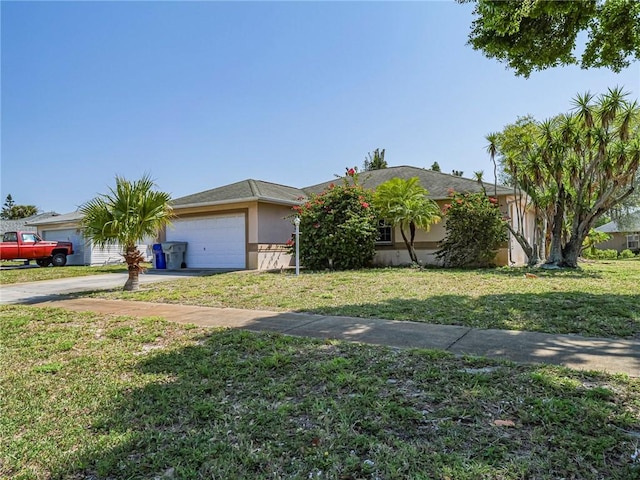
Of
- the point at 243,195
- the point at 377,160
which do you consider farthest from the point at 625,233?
the point at 243,195

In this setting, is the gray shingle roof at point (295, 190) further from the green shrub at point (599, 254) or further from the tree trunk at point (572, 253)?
the green shrub at point (599, 254)

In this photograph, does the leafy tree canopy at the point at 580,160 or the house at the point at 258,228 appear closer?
the leafy tree canopy at the point at 580,160

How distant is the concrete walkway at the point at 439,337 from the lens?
3.90 m

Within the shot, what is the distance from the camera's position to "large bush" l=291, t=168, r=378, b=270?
13984 mm

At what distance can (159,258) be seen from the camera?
17938mm

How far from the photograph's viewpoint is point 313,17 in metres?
9.88

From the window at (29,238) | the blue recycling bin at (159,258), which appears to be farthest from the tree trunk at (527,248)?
the window at (29,238)

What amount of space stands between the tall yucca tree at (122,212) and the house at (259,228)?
6.10 m

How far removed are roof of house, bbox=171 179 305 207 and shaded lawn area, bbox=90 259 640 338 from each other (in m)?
5.47

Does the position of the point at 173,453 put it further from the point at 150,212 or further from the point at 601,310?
the point at 150,212

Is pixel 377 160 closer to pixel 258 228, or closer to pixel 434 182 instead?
pixel 434 182

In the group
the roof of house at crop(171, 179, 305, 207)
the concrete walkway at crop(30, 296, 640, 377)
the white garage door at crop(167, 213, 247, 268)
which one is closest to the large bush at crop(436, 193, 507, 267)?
the roof of house at crop(171, 179, 305, 207)

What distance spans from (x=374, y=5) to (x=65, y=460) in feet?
33.1

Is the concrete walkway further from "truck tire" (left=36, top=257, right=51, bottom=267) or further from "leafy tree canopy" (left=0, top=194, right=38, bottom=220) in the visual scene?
"leafy tree canopy" (left=0, top=194, right=38, bottom=220)
